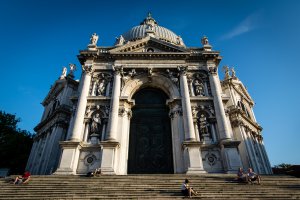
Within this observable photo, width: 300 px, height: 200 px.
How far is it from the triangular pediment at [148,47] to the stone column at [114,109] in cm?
248

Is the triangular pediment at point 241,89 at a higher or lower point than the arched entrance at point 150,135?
higher

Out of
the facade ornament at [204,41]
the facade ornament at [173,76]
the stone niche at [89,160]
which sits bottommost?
the stone niche at [89,160]

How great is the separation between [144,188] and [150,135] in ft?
23.0

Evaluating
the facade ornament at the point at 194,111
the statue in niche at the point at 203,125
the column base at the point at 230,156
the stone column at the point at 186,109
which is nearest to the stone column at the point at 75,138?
the stone column at the point at 186,109

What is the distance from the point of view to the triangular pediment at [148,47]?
20.9 m

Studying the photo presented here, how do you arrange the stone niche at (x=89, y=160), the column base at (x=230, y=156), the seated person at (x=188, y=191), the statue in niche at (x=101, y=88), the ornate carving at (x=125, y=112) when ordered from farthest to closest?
the statue in niche at (x=101, y=88)
the ornate carving at (x=125, y=112)
the stone niche at (x=89, y=160)
the column base at (x=230, y=156)
the seated person at (x=188, y=191)

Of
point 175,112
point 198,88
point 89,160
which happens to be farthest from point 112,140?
point 198,88

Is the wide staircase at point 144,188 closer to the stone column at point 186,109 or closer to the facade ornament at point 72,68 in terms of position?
the stone column at point 186,109

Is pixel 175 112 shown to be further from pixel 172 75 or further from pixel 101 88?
pixel 101 88

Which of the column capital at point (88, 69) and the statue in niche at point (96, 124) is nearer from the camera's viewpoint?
the statue in niche at point (96, 124)

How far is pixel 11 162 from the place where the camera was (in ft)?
88.4

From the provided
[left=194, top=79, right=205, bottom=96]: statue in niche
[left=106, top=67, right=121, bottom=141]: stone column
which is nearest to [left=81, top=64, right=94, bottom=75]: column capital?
[left=106, top=67, right=121, bottom=141]: stone column

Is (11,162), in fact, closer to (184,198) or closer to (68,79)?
(68,79)

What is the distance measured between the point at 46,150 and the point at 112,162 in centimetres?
951
